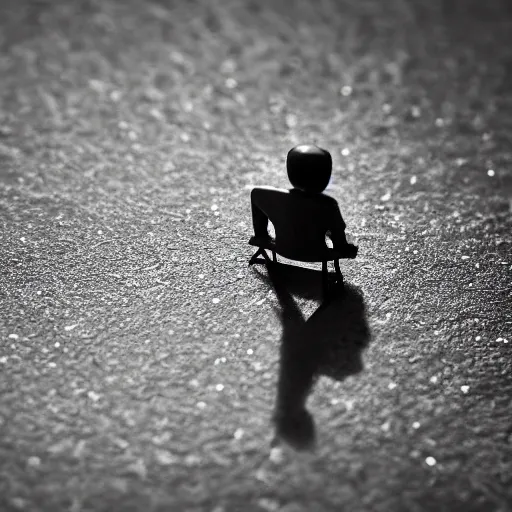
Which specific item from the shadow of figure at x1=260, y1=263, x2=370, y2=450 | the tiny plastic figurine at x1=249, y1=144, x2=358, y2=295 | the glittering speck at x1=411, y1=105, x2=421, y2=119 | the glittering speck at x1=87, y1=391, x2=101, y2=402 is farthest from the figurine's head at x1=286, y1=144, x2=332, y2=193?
the glittering speck at x1=411, y1=105, x2=421, y2=119

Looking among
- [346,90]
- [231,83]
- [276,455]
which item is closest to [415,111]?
[346,90]

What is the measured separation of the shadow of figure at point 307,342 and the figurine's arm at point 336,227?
0.17ft

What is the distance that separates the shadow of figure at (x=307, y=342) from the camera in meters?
0.62

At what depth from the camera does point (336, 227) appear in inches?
27.0

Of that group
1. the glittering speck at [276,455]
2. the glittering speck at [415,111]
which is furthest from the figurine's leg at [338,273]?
the glittering speck at [415,111]

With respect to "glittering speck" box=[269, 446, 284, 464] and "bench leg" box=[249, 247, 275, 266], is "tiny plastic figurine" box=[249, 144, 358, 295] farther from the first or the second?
"glittering speck" box=[269, 446, 284, 464]

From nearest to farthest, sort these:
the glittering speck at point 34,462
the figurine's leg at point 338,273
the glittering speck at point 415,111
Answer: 1. the glittering speck at point 34,462
2. the figurine's leg at point 338,273
3. the glittering speck at point 415,111

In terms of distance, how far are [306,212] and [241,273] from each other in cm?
10

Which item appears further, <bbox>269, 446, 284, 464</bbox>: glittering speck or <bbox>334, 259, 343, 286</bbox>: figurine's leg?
<bbox>334, 259, 343, 286</bbox>: figurine's leg

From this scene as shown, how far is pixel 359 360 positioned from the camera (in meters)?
0.67

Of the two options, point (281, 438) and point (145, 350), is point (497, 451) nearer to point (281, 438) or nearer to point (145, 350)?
point (281, 438)

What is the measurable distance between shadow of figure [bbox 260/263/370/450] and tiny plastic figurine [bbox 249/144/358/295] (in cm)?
3

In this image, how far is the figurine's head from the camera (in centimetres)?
66

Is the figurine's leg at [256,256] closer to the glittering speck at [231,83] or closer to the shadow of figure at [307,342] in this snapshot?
the shadow of figure at [307,342]
